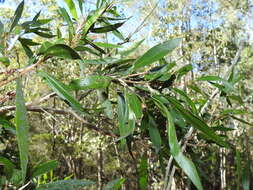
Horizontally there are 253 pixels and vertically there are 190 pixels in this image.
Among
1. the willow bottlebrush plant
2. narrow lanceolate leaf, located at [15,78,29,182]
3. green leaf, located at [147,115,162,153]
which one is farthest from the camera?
green leaf, located at [147,115,162,153]

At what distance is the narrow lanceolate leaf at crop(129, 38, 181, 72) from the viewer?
0.55 metres

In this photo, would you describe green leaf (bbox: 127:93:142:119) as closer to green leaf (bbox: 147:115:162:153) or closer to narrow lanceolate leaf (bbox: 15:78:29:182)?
green leaf (bbox: 147:115:162:153)

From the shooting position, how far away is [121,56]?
0.68 m

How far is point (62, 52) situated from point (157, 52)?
165mm

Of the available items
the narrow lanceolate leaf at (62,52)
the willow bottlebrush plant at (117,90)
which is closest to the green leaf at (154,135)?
the willow bottlebrush plant at (117,90)

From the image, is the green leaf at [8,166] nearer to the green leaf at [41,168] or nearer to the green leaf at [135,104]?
the green leaf at [41,168]

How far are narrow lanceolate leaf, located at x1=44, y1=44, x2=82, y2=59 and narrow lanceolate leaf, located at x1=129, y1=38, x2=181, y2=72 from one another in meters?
0.13

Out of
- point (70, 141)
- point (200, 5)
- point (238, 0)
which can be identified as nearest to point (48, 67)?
point (70, 141)

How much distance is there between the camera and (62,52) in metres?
0.48

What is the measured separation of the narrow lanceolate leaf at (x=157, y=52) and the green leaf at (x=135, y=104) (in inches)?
2.1

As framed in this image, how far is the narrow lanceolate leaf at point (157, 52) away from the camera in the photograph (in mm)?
549

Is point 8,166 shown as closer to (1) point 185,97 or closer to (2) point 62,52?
(2) point 62,52

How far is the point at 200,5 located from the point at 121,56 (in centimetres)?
723

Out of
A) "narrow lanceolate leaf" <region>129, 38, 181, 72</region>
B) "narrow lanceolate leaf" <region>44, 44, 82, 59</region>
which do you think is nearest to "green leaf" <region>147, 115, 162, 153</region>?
"narrow lanceolate leaf" <region>129, 38, 181, 72</region>
